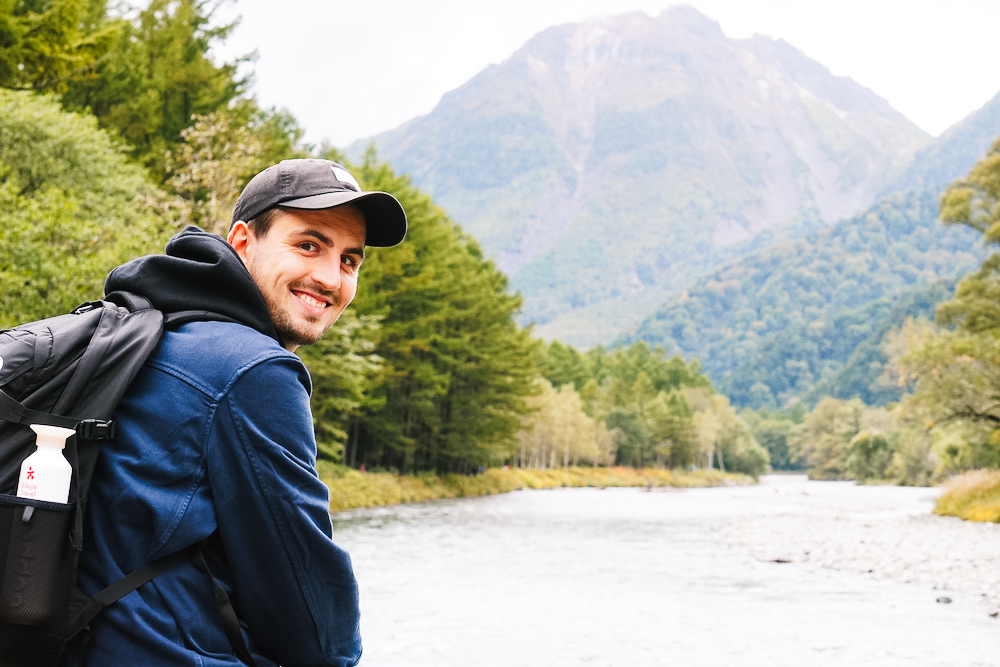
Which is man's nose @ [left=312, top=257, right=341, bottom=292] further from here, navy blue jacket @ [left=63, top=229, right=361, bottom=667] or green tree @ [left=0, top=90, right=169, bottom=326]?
green tree @ [left=0, top=90, right=169, bottom=326]

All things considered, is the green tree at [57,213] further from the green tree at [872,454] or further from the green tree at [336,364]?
the green tree at [872,454]

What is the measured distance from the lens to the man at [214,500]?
1668mm

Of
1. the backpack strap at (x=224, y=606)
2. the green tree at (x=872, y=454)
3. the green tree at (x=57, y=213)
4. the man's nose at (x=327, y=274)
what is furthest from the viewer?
the green tree at (x=872, y=454)

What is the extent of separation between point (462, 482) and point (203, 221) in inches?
1031

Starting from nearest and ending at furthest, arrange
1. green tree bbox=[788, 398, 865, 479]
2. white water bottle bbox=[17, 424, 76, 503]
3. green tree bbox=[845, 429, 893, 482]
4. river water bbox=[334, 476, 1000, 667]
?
1. white water bottle bbox=[17, 424, 76, 503]
2. river water bbox=[334, 476, 1000, 667]
3. green tree bbox=[845, 429, 893, 482]
4. green tree bbox=[788, 398, 865, 479]

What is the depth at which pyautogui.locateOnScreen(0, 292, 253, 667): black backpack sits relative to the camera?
5.22ft

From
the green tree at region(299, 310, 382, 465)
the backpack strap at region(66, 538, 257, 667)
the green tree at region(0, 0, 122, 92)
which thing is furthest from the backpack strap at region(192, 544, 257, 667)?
the green tree at region(299, 310, 382, 465)

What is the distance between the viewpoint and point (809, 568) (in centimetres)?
1633

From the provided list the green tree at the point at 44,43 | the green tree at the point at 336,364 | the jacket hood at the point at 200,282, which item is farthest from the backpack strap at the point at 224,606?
the green tree at the point at 336,364

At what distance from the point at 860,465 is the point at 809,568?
249ft

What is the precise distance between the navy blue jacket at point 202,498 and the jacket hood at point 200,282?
83 mm

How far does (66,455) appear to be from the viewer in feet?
5.31

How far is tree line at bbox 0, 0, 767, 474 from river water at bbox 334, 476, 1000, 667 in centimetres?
720

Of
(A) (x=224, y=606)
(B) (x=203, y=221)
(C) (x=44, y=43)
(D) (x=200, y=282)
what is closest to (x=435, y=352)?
(B) (x=203, y=221)
